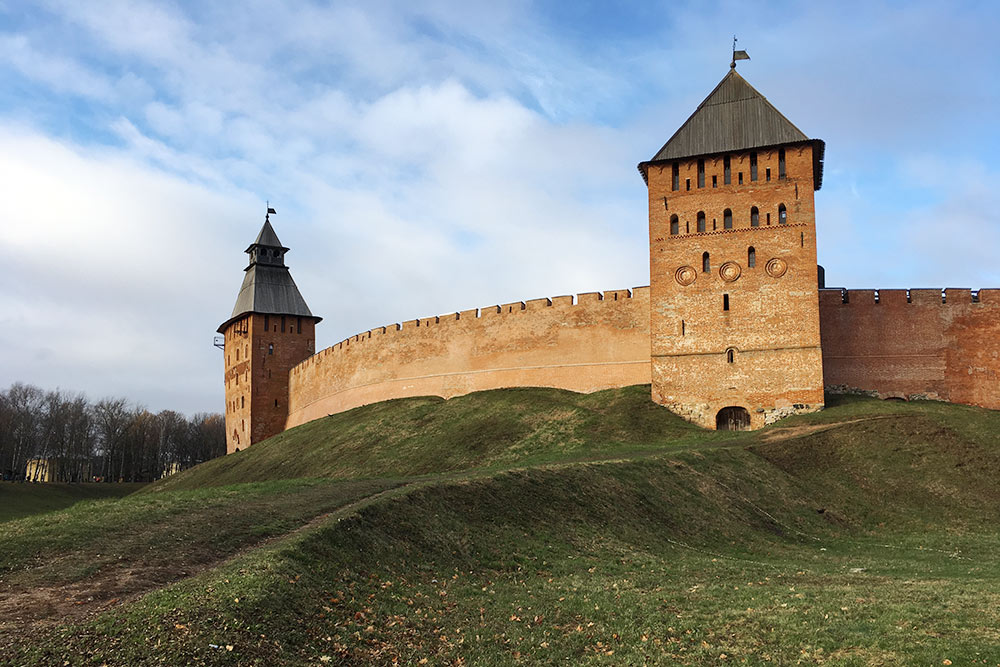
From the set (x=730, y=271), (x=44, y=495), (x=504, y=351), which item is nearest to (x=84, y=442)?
(x=44, y=495)

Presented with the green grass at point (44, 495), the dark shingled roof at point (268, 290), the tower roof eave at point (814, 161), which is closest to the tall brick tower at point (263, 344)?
the dark shingled roof at point (268, 290)

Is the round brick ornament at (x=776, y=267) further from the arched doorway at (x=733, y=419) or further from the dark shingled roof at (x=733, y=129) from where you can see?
the arched doorway at (x=733, y=419)

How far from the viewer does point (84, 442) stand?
65.1 metres

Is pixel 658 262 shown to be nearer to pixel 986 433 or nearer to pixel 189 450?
pixel 986 433

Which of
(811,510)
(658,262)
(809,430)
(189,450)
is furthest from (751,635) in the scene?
(189,450)

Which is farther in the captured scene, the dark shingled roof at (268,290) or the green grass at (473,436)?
the dark shingled roof at (268,290)

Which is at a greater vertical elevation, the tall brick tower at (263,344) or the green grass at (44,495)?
the tall brick tower at (263,344)

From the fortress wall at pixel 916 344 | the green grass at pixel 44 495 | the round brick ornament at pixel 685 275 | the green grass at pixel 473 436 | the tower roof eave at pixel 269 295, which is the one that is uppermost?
the tower roof eave at pixel 269 295

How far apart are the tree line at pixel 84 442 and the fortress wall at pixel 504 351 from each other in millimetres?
29755

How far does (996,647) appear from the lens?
8242 mm

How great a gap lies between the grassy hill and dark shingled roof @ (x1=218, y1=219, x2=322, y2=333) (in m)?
31.8

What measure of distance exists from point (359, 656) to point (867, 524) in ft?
47.5

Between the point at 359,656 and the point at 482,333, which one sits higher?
the point at 482,333

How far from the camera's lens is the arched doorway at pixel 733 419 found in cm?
2861
